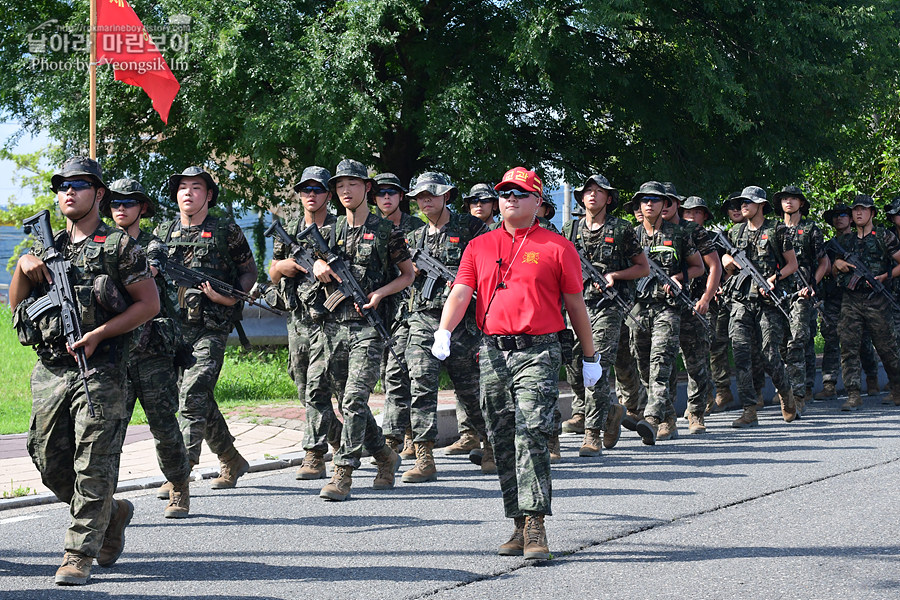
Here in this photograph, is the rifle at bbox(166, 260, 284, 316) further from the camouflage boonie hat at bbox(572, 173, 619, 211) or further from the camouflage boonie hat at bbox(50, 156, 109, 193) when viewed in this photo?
the camouflage boonie hat at bbox(572, 173, 619, 211)

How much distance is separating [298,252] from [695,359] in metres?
4.62

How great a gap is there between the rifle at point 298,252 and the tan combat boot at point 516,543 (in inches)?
108

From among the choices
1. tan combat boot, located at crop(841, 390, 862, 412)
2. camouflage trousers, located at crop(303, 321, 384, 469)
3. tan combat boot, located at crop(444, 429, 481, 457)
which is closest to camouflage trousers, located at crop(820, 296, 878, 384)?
tan combat boot, located at crop(841, 390, 862, 412)

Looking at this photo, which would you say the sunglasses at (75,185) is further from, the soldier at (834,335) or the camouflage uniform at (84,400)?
the soldier at (834,335)

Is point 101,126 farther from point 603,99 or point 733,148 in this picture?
point 733,148

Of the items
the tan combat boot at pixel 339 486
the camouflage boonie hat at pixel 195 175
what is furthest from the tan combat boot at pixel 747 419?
the camouflage boonie hat at pixel 195 175

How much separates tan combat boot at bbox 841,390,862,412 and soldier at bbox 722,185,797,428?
A: 1491mm

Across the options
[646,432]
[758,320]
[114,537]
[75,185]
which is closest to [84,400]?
[114,537]

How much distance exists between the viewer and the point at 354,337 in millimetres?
7852

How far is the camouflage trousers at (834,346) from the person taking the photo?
14.0m

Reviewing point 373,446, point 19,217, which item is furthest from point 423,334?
point 19,217

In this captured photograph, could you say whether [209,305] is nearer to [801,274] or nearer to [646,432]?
[646,432]

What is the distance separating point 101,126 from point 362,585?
1226 cm

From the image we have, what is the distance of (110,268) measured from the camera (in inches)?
218
